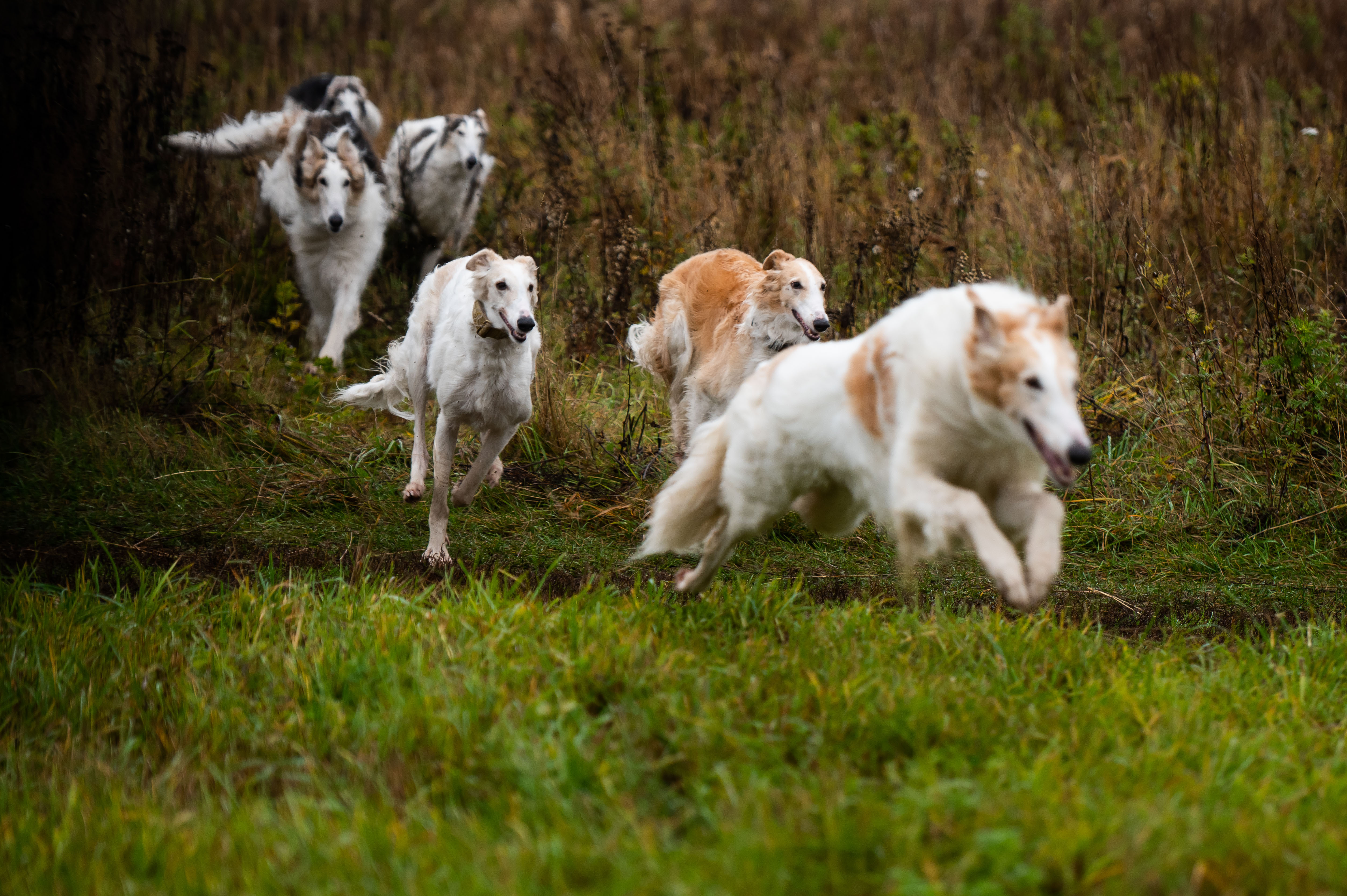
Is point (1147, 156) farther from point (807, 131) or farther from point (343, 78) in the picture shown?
point (343, 78)

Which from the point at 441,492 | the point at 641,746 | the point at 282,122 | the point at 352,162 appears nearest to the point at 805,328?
the point at 441,492

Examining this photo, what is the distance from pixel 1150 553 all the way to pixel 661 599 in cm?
258

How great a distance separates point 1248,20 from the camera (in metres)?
12.2

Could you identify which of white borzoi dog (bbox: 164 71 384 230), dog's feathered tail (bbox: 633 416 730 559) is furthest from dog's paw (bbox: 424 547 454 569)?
white borzoi dog (bbox: 164 71 384 230)

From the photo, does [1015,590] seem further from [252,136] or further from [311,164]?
[252,136]

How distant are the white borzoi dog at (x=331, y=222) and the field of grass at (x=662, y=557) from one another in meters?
0.34

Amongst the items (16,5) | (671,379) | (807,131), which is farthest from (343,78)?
(671,379)

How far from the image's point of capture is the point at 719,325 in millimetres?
6277

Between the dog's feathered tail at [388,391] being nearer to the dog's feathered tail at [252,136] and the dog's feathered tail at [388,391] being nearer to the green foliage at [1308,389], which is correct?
the dog's feathered tail at [252,136]

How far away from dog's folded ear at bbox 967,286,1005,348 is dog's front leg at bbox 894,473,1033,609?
0.40 m

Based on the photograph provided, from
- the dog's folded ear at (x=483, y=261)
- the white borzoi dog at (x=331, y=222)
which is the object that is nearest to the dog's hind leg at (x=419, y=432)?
the dog's folded ear at (x=483, y=261)

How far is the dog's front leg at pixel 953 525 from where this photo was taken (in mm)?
2926

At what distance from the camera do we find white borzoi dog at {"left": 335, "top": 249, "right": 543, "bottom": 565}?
514 cm

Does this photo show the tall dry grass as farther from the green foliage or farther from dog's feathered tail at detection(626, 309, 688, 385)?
dog's feathered tail at detection(626, 309, 688, 385)
